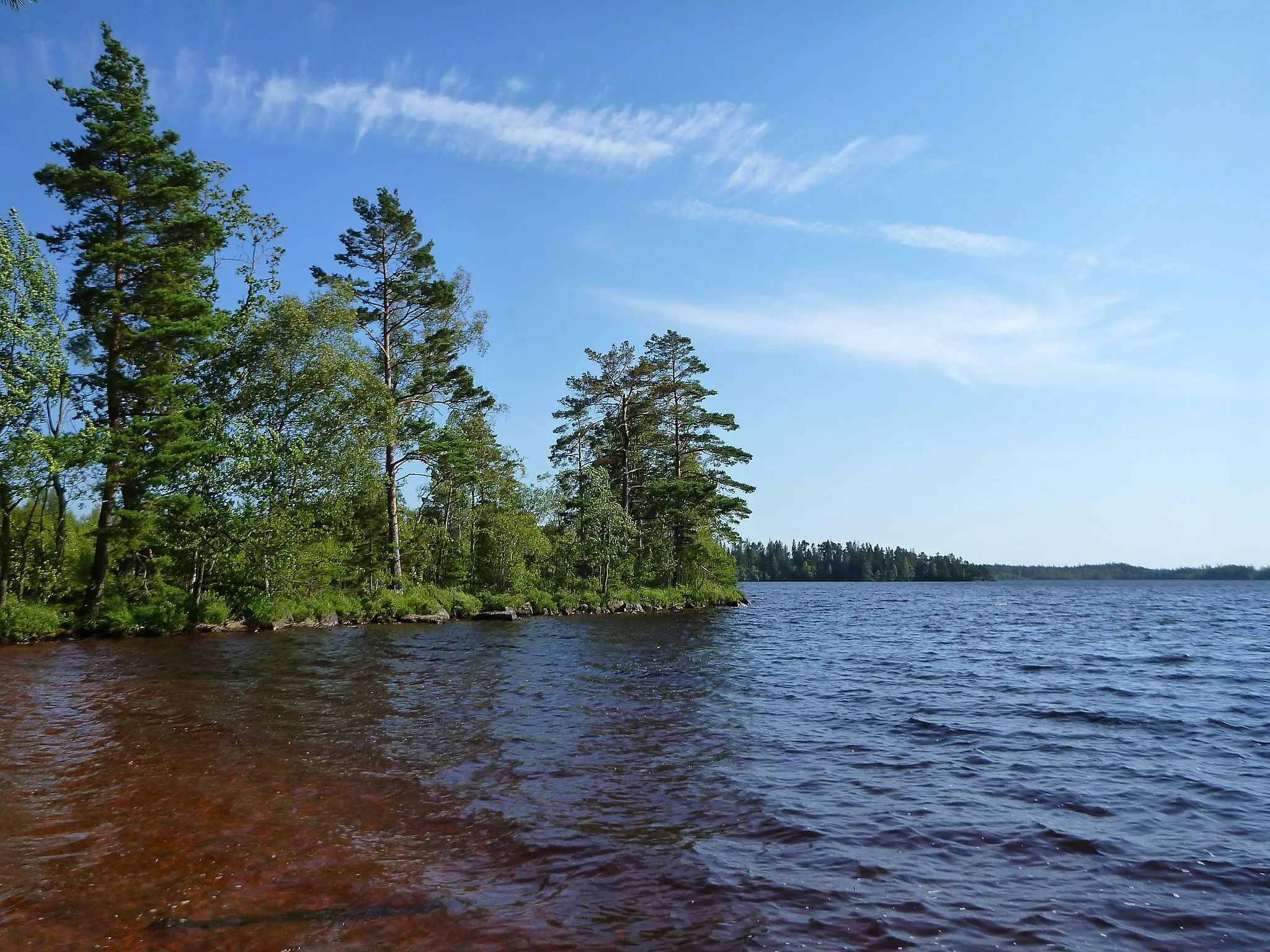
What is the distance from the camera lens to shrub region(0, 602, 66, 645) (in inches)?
896

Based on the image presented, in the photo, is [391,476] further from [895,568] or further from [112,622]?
[895,568]

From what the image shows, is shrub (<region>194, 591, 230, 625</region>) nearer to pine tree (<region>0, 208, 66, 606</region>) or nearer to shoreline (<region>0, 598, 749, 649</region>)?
shoreline (<region>0, 598, 749, 649</region>)

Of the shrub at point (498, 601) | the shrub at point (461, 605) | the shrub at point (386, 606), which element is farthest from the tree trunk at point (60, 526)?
the shrub at point (498, 601)

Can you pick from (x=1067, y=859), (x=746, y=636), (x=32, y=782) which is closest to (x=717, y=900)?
(x=1067, y=859)

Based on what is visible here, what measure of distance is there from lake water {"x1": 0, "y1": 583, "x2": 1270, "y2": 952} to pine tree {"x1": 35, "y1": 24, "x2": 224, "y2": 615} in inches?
437

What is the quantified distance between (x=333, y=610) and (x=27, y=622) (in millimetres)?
11640

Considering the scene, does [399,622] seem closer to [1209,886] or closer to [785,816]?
[785,816]

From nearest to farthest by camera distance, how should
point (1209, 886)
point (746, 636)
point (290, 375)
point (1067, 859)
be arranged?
point (1209, 886) → point (1067, 859) → point (746, 636) → point (290, 375)

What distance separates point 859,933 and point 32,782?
28.2ft

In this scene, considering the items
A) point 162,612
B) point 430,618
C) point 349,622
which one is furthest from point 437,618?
point 162,612

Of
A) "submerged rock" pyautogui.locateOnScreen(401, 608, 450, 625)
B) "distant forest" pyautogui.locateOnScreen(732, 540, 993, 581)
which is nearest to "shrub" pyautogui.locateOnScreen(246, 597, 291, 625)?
"submerged rock" pyautogui.locateOnScreen(401, 608, 450, 625)

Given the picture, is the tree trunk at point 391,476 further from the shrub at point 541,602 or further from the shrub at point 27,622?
the shrub at point 27,622

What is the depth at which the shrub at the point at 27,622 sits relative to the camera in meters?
22.8

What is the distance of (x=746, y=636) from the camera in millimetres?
30047
